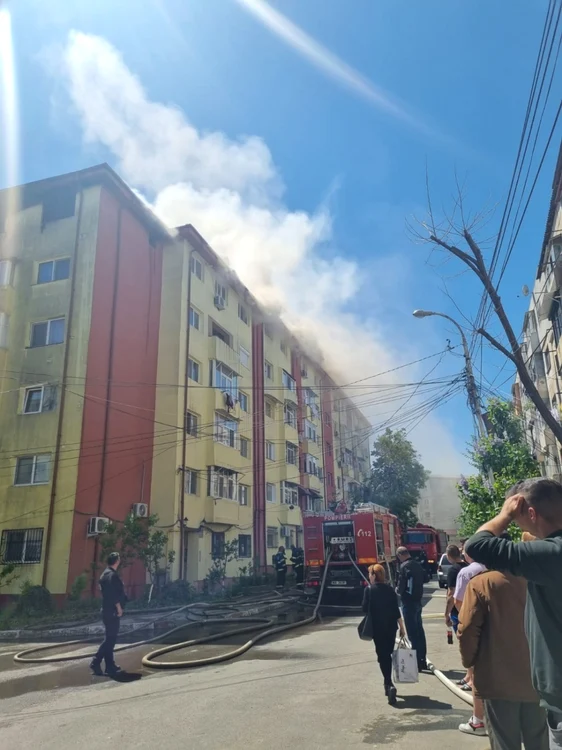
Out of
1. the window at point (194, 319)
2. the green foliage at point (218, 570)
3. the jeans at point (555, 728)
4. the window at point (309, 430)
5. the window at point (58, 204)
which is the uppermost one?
the window at point (58, 204)

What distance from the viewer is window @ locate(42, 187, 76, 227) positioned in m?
22.1

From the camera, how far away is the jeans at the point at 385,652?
5.84 meters

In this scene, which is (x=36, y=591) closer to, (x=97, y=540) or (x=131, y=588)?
(x=97, y=540)

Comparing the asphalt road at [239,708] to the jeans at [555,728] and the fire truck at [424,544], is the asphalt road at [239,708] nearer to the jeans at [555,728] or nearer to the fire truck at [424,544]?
the jeans at [555,728]

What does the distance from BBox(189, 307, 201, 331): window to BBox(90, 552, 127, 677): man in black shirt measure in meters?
17.2

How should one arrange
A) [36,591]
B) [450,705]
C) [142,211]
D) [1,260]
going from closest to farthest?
[450,705] → [36,591] → [1,260] → [142,211]

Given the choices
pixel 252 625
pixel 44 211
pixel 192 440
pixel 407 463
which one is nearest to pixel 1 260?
pixel 44 211

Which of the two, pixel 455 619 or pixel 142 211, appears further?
pixel 142 211

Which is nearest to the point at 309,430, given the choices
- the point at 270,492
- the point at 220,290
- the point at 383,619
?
the point at 270,492

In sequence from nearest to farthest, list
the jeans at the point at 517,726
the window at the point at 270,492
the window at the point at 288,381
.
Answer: the jeans at the point at 517,726 < the window at the point at 270,492 < the window at the point at 288,381

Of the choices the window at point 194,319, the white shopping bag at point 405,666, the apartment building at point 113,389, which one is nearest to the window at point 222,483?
the apartment building at point 113,389

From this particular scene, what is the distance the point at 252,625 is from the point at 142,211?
17884 mm

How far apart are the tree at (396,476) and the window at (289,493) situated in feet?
28.6

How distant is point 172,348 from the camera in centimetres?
2314
